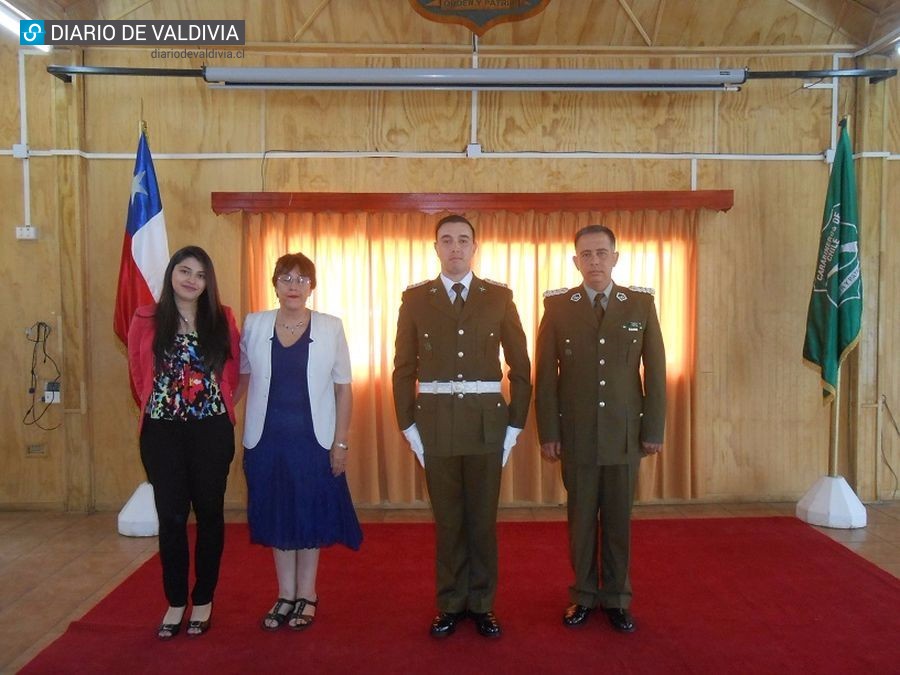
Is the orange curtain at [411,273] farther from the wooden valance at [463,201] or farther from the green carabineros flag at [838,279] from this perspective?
the green carabineros flag at [838,279]

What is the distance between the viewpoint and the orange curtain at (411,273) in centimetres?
467

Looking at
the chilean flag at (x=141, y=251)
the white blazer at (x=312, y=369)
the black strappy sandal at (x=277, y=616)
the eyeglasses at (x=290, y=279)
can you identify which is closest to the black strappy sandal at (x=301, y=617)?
the black strappy sandal at (x=277, y=616)

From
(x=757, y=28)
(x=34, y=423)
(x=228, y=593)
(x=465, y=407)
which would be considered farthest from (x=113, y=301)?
(x=757, y=28)

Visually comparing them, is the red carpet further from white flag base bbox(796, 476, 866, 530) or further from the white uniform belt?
the white uniform belt

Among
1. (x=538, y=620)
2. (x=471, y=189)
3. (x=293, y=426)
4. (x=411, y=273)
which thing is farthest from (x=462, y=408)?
(x=471, y=189)

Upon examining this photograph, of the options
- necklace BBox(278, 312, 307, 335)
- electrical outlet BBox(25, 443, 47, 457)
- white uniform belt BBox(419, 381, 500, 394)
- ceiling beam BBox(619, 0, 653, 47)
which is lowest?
electrical outlet BBox(25, 443, 47, 457)

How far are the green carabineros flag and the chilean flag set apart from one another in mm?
4018

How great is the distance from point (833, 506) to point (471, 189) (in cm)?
299

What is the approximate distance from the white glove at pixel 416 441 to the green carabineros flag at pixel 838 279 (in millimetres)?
2900

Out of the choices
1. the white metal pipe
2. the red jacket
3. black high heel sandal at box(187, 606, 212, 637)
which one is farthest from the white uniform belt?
the white metal pipe

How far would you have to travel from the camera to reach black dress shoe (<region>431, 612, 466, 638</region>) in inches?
110

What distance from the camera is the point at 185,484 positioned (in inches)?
107

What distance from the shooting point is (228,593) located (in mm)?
3277

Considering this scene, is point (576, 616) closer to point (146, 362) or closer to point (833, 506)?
point (146, 362)
